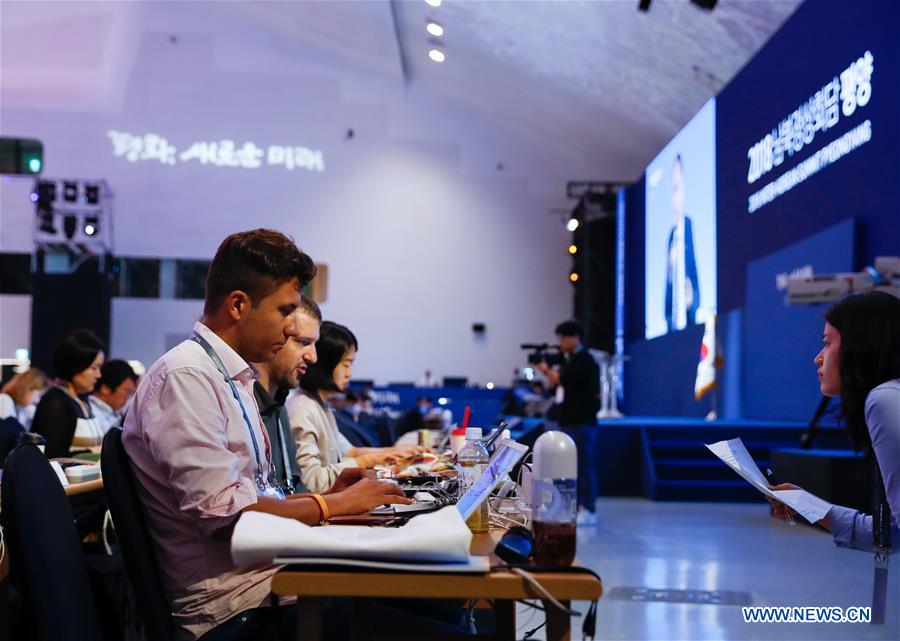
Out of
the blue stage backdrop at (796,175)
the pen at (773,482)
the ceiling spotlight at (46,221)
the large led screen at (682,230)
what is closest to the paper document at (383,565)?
the pen at (773,482)

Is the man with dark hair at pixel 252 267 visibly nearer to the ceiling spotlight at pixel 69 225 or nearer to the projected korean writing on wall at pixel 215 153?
the ceiling spotlight at pixel 69 225

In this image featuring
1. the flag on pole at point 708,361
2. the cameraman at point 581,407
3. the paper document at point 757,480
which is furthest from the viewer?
the flag on pole at point 708,361

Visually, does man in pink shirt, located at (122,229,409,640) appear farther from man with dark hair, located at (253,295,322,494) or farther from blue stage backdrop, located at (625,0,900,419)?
blue stage backdrop, located at (625,0,900,419)

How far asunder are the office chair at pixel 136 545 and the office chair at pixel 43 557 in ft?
0.27

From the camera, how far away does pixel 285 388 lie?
104 inches

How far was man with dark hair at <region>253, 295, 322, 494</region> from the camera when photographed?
8.00 feet

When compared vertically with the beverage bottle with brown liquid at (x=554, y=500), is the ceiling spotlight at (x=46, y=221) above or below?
above

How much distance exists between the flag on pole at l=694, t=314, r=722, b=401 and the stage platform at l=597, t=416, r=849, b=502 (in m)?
1.43

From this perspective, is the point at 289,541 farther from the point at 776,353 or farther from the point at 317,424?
the point at 776,353

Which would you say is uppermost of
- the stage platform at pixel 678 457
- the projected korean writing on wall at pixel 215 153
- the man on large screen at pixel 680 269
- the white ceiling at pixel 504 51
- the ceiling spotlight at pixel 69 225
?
the white ceiling at pixel 504 51

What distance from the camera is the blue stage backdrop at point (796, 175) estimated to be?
6285 millimetres

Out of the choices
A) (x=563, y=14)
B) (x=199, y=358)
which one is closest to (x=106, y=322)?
(x=563, y=14)

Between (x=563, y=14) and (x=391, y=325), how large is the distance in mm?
6687

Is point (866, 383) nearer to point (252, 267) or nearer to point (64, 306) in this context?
point (252, 267)
